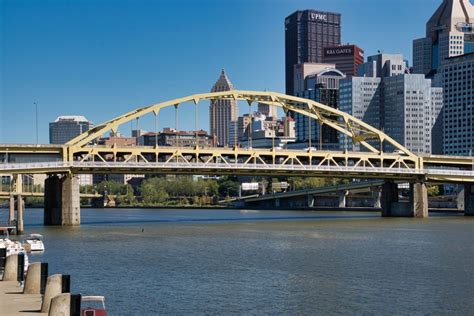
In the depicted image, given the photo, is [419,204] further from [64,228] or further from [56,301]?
[56,301]

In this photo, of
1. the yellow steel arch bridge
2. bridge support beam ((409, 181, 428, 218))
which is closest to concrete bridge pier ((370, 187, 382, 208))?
the yellow steel arch bridge

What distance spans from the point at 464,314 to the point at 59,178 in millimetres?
71394

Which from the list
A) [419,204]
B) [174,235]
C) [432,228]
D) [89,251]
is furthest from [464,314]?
[419,204]

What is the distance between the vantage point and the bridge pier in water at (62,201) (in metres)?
100

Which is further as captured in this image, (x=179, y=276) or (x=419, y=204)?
(x=419, y=204)

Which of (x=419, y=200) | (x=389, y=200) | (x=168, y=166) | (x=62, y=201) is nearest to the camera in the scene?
(x=62, y=201)

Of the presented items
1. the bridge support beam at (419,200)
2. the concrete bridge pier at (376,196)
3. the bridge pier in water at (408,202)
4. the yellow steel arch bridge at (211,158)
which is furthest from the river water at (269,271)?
the concrete bridge pier at (376,196)

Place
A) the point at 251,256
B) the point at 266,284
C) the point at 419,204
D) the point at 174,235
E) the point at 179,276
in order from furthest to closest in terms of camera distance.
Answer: the point at 419,204 < the point at 174,235 < the point at 251,256 < the point at 179,276 < the point at 266,284

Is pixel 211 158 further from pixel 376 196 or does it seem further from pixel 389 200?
pixel 376 196

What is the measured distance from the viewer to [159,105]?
113m

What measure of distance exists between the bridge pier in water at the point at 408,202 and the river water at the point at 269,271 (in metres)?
42.9

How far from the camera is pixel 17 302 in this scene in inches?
1267

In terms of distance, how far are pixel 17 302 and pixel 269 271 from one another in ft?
71.7


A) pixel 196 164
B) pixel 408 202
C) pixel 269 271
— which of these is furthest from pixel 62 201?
pixel 408 202
